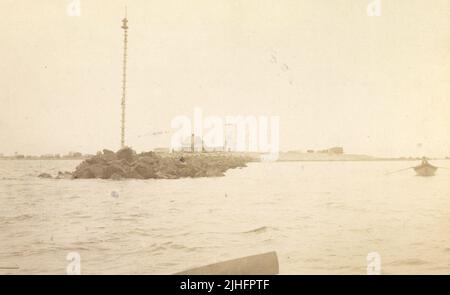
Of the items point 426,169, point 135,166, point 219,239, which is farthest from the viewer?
point 426,169

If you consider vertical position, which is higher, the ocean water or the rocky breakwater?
the rocky breakwater

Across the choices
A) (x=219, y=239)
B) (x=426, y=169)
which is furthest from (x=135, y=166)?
(x=426, y=169)

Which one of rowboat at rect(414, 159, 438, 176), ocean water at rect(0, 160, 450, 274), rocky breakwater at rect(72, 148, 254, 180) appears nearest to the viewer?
ocean water at rect(0, 160, 450, 274)

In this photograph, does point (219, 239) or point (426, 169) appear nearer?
point (219, 239)

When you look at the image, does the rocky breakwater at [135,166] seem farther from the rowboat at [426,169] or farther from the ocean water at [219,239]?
the rowboat at [426,169]

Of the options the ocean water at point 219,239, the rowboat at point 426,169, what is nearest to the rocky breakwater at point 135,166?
the ocean water at point 219,239

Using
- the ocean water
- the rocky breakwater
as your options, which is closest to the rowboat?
the rocky breakwater

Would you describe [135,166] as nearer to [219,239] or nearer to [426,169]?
[219,239]

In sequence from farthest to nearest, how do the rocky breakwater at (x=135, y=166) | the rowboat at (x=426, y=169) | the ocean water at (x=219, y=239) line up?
the rowboat at (x=426, y=169) < the rocky breakwater at (x=135, y=166) < the ocean water at (x=219, y=239)

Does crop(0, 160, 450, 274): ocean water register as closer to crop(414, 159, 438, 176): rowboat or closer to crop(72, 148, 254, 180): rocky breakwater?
crop(72, 148, 254, 180): rocky breakwater
